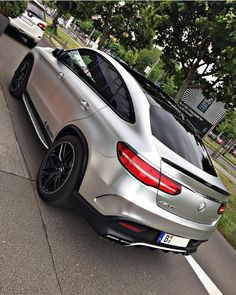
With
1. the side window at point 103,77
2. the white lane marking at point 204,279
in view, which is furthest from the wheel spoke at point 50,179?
the white lane marking at point 204,279

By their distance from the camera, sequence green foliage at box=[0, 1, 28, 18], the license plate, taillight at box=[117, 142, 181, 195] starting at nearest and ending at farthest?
taillight at box=[117, 142, 181, 195] → the license plate → green foliage at box=[0, 1, 28, 18]

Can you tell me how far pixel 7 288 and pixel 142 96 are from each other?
2228mm

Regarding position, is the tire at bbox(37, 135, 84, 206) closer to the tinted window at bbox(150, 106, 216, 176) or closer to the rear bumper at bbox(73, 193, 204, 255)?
the rear bumper at bbox(73, 193, 204, 255)

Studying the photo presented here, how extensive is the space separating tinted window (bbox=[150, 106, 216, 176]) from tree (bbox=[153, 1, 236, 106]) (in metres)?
5.79

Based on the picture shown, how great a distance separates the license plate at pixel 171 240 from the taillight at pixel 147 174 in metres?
0.46

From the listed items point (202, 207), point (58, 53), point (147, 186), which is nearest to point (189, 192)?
point (202, 207)

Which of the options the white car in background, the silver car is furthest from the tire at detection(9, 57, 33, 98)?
the white car in background

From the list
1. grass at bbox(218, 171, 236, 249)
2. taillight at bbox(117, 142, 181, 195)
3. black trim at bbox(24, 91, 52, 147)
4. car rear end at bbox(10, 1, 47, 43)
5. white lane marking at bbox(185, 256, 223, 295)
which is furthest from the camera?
car rear end at bbox(10, 1, 47, 43)

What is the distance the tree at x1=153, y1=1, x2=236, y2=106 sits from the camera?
9.41 m

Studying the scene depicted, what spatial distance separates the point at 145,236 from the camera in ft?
10.0

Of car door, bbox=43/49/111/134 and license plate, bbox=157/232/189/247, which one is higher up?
car door, bbox=43/49/111/134

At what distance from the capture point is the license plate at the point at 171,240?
10.3ft

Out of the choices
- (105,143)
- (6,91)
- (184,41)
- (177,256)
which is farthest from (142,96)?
(184,41)

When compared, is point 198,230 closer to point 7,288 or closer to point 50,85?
point 7,288
